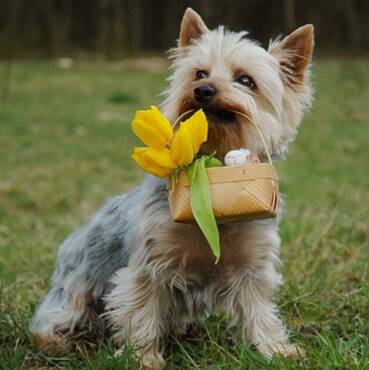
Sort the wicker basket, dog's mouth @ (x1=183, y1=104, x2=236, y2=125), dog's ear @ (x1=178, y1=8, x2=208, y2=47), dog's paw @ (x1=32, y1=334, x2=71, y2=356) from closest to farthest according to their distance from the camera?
the wicker basket
dog's mouth @ (x1=183, y1=104, x2=236, y2=125)
dog's paw @ (x1=32, y1=334, x2=71, y2=356)
dog's ear @ (x1=178, y1=8, x2=208, y2=47)

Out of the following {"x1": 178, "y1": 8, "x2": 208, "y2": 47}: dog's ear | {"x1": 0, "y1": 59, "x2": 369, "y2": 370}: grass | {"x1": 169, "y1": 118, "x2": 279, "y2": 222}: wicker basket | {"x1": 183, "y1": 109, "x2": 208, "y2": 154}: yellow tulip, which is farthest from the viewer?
{"x1": 178, "y1": 8, "x2": 208, "y2": 47}: dog's ear

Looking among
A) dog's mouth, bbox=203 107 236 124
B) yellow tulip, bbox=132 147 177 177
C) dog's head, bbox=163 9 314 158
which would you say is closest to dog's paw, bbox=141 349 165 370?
yellow tulip, bbox=132 147 177 177

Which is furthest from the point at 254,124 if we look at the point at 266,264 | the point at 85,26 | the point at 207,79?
the point at 85,26

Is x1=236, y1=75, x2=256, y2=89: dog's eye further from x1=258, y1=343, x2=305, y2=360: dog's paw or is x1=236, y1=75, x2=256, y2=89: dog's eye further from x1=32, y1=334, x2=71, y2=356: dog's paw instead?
x1=32, y1=334, x2=71, y2=356: dog's paw

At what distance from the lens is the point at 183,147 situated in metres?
3.30

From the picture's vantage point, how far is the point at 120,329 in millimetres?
3760

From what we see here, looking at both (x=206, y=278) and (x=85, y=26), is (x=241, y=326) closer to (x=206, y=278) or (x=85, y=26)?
(x=206, y=278)

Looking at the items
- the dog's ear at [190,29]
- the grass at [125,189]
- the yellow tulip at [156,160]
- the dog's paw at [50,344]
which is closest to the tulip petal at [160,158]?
the yellow tulip at [156,160]

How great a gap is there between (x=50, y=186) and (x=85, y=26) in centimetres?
1537

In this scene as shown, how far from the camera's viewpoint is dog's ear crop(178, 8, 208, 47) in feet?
12.8

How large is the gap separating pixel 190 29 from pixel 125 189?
4.86 metres

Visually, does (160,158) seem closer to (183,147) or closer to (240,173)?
(183,147)

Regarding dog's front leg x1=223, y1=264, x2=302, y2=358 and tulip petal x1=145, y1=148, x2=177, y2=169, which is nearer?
tulip petal x1=145, y1=148, x2=177, y2=169

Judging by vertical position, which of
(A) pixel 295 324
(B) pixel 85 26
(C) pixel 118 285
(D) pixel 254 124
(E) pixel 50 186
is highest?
(D) pixel 254 124
